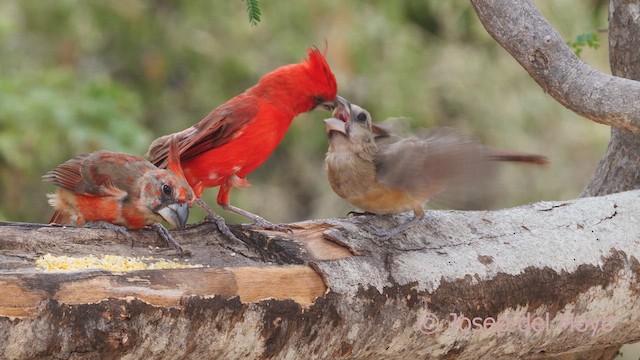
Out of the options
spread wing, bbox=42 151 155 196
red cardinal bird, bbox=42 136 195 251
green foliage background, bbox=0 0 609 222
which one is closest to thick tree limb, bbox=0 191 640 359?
red cardinal bird, bbox=42 136 195 251

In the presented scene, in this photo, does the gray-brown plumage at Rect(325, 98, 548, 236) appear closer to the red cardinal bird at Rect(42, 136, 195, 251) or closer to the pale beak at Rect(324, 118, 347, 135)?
the pale beak at Rect(324, 118, 347, 135)

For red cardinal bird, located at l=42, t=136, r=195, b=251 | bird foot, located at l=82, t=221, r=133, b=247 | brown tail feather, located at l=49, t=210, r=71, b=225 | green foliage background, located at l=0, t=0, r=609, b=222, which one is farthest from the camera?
green foliage background, located at l=0, t=0, r=609, b=222

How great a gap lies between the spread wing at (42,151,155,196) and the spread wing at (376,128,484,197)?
846 mm

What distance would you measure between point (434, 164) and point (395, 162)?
158mm

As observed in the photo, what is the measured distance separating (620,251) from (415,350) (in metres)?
0.78

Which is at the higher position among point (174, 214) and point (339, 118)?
point (339, 118)

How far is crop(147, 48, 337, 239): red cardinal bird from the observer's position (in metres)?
3.59

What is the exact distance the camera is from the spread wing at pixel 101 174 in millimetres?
3336

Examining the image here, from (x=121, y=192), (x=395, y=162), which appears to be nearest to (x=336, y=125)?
(x=395, y=162)

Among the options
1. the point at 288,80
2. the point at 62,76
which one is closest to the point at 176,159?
the point at 288,80

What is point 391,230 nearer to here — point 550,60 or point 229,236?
point 229,236

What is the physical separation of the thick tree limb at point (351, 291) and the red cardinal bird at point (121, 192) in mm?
309

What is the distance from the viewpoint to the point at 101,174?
11.0 feet

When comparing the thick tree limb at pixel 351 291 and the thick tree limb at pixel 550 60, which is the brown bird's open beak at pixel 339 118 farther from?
→ the thick tree limb at pixel 550 60
